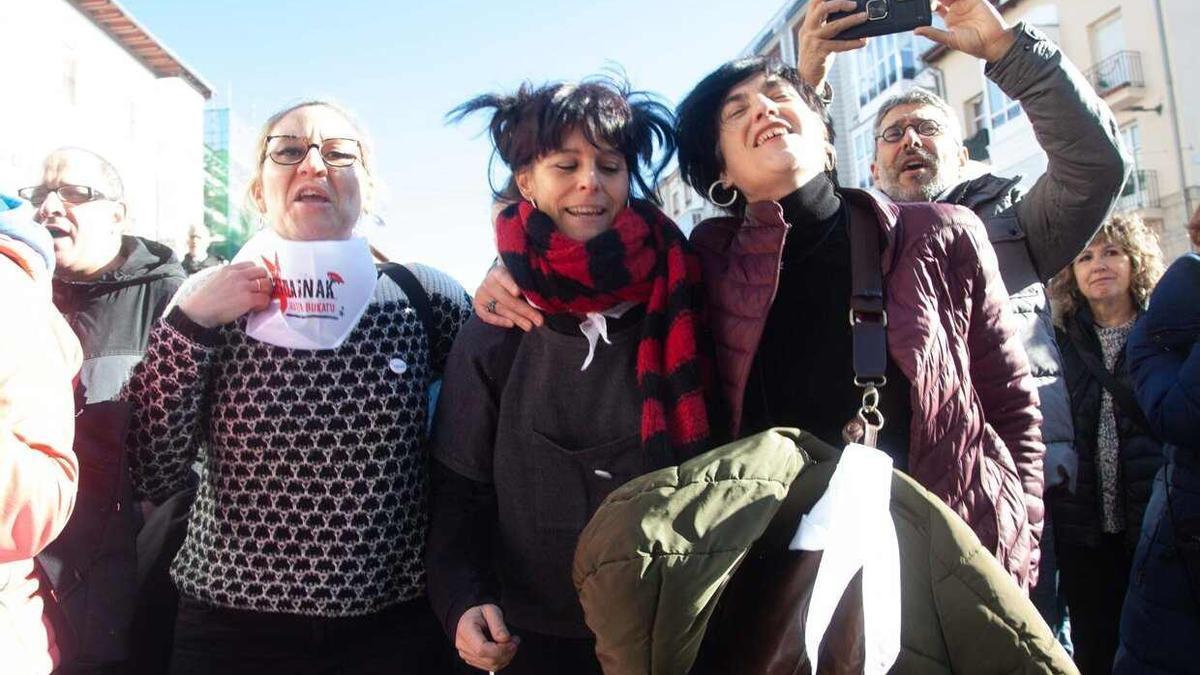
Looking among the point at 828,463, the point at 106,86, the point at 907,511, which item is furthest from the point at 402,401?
the point at 106,86

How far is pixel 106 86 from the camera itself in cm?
2086

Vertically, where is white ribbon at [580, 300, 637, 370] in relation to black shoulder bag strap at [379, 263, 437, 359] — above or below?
below

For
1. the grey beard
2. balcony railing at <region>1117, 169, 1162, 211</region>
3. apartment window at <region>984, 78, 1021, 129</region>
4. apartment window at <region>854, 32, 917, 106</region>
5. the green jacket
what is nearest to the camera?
the green jacket

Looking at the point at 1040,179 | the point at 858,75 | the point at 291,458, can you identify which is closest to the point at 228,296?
the point at 291,458

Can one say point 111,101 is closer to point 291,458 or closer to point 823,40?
point 291,458

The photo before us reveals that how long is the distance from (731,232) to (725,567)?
1222mm

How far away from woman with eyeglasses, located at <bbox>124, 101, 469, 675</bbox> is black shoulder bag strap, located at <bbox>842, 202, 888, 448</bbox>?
120 cm

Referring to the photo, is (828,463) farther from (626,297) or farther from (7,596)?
(7,596)

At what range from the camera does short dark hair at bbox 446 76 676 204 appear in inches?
90.0

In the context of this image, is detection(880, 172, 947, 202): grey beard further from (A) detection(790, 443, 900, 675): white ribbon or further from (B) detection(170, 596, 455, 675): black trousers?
(B) detection(170, 596, 455, 675): black trousers

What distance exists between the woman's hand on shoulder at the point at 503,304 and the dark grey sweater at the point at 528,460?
4 centimetres

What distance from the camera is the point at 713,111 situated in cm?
239

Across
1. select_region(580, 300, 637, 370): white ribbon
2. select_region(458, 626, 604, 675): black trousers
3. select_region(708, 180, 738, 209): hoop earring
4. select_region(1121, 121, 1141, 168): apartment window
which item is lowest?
select_region(458, 626, 604, 675): black trousers

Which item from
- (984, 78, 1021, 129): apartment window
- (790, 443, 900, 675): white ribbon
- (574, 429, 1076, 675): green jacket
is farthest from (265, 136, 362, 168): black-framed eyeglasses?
(984, 78, 1021, 129): apartment window
